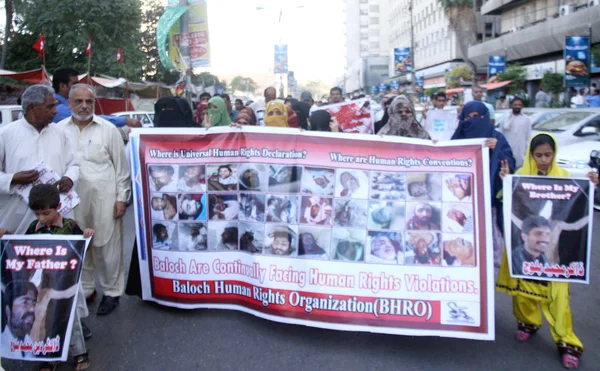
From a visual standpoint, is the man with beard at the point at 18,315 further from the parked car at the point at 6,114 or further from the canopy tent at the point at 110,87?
the canopy tent at the point at 110,87

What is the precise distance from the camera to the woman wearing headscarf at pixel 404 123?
5.13 m

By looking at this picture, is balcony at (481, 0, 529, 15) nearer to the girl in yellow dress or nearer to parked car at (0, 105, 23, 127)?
parked car at (0, 105, 23, 127)

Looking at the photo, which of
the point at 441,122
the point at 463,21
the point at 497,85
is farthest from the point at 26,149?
the point at 463,21

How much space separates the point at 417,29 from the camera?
2507 inches

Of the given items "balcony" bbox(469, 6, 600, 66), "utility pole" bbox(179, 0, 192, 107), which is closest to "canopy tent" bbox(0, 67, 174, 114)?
"utility pole" bbox(179, 0, 192, 107)

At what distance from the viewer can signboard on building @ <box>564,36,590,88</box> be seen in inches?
826

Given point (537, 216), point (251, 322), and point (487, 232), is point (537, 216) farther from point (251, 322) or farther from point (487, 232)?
point (251, 322)

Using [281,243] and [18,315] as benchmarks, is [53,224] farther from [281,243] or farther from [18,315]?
[281,243]

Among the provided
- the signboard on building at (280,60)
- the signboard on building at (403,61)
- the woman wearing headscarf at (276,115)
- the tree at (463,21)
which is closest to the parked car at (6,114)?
the woman wearing headscarf at (276,115)

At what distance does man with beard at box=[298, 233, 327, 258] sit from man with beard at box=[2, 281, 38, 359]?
5.56 ft

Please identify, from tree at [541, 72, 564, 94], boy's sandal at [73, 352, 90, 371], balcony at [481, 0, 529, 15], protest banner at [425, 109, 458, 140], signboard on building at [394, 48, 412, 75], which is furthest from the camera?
signboard on building at [394, 48, 412, 75]

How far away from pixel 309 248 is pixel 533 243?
Result: 1490mm

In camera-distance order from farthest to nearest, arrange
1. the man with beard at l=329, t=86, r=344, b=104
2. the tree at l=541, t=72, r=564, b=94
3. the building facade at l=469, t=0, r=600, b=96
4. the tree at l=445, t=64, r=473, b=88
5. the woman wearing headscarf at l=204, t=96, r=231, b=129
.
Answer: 1. the tree at l=445, t=64, r=473, b=88
2. the building facade at l=469, t=0, r=600, b=96
3. the tree at l=541, t=72, r=564, b=94
4. the man with beard at l=329, t=86, r=344, b=104
5. the woman wearing headscarf at l=204, t=96, r=231, b=129

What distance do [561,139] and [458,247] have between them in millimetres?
7957
